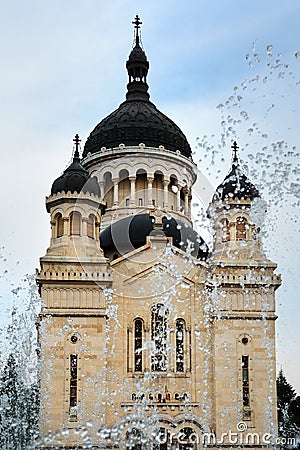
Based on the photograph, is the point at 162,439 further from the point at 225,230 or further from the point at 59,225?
the point at 59,225

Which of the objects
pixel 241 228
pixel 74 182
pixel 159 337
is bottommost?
pixel 159 337

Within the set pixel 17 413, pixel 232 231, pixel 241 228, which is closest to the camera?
pixel 232 231

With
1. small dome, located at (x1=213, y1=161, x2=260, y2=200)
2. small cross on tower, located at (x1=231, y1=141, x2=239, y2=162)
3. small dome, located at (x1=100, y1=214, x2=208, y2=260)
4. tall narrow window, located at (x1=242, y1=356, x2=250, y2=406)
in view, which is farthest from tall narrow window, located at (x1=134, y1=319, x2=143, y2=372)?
small cross on tower, located at (x1=231, y1=141, x2=239, y2=162)

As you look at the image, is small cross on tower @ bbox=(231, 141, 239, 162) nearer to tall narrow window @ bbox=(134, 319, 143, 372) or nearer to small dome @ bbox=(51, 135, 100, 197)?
A: small dome @ bbox=(51, 135, 100, 197)

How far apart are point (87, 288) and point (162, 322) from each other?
2680mm

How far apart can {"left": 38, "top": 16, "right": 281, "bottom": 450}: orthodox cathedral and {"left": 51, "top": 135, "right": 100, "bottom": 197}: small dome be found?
0.14 feet

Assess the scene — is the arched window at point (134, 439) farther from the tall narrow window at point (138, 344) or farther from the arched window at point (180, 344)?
the arched window at point (180, 344)

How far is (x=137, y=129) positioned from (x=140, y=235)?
279 inches

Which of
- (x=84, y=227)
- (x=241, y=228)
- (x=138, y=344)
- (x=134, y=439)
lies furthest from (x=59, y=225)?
(x=134, y=439)

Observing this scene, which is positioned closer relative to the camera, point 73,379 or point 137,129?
point 73,379

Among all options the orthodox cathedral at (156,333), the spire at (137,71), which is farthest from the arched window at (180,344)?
the spire at (137,71)

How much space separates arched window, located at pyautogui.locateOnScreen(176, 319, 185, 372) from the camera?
26859 mm

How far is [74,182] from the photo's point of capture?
1087 inches

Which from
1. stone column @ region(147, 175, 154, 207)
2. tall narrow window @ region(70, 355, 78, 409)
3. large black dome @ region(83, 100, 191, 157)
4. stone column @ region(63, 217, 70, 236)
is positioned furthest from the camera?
large black dome @ region(83, 100, 191, 157)
